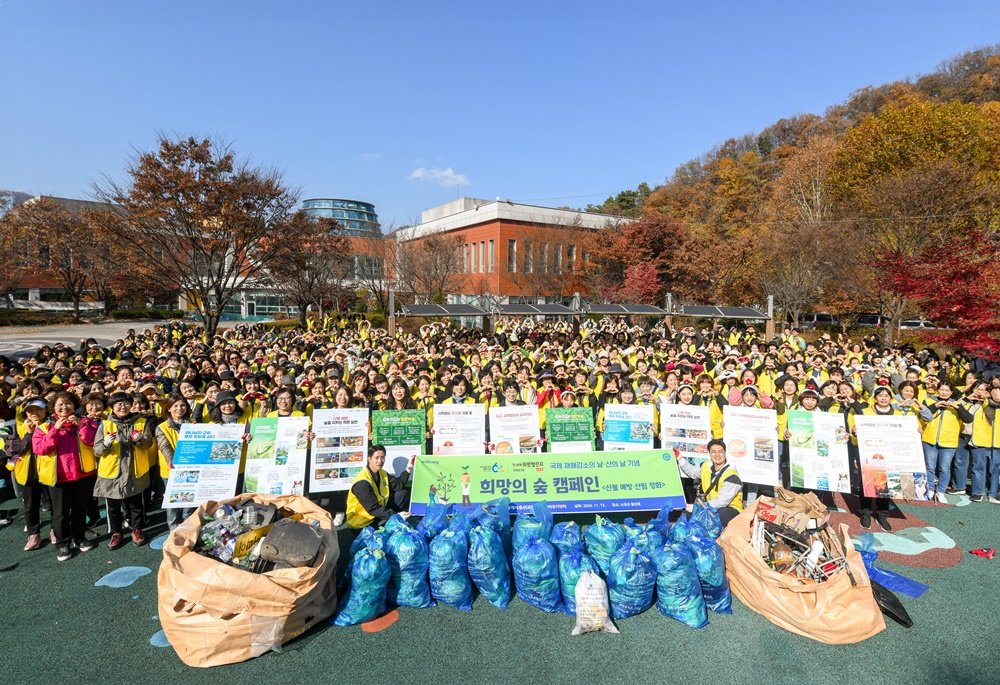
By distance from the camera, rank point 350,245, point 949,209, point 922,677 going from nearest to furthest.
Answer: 1. point 922,677
2. point 949,209
3. point 350,245

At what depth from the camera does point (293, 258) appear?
20016 mm

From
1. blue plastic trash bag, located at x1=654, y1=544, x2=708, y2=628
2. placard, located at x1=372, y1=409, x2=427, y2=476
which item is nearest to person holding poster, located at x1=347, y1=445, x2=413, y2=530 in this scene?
placard, located at x1=372, y1=409, x2=427, y2=476

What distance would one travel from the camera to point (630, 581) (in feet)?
13.4

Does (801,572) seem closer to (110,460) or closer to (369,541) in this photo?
(369,541)

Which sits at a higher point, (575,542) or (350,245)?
(350,245)

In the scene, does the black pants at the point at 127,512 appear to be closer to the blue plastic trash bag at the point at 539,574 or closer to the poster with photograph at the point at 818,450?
the blue plastic trash bag at the point at 539,574

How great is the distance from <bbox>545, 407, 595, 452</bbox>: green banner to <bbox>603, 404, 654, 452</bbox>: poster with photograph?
220mm

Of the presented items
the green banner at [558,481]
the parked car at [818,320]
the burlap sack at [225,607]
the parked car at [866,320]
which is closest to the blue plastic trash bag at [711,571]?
the green banner at [558,481]

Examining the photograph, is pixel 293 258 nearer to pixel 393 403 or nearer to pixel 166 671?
pixel 393 403

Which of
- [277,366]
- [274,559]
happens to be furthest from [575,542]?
[277,366]

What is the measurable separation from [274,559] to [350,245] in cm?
2875

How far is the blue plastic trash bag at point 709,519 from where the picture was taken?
483 centimetres

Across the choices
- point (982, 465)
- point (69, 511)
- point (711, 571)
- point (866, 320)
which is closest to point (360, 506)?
point (69, 511)

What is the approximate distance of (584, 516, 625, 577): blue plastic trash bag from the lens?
441cm
